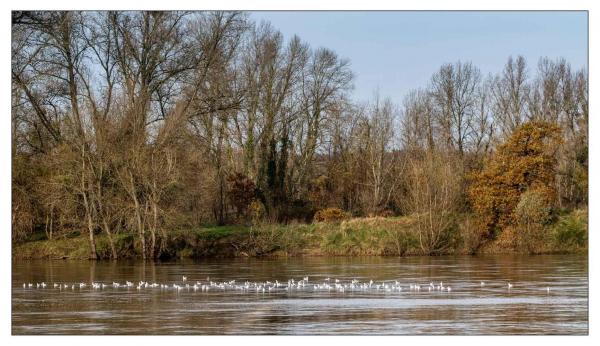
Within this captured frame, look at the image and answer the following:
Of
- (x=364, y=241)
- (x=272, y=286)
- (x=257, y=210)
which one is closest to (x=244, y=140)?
(x=257, y=210)

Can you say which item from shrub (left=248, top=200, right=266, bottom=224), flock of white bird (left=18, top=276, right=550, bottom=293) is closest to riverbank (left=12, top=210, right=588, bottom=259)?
shrub (left=248, top=200, right=266, bottom=224)

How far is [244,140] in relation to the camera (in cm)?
6175

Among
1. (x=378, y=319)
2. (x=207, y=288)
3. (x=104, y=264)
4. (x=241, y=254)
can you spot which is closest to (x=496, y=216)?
(x=241, y=254)

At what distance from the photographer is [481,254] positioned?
47.2 metres

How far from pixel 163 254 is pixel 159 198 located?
305cm

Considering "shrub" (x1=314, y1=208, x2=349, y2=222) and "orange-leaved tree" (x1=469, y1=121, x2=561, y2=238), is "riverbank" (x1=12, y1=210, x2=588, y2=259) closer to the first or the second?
"orange-leaved tree" (x1=469, y1=121, x2=561, y2=238)

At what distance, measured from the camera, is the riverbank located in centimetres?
4728

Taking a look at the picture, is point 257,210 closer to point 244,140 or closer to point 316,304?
point 244,140

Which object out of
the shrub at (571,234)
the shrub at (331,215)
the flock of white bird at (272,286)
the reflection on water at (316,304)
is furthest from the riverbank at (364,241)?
the flock of white bird at (272,286)

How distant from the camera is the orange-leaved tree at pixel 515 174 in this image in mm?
49062

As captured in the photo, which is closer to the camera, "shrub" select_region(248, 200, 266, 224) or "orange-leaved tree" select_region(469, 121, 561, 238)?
"orange-leaved tree" select_region(469, 121, 561, 238)

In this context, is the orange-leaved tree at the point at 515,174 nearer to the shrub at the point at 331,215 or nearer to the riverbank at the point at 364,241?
the riverbank at the point at 364,241

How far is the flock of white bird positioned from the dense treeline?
43.8ft
